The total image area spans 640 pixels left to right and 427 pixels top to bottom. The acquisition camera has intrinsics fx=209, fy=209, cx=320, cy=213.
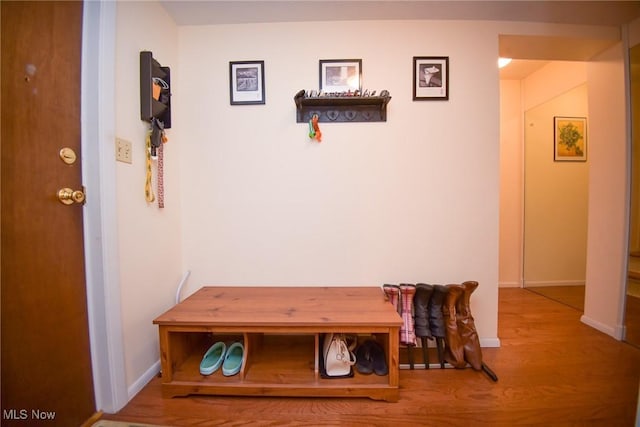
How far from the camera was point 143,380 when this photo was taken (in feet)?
3.74

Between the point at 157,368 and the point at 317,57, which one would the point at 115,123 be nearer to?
the point at 317,57

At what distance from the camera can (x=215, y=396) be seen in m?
1.07

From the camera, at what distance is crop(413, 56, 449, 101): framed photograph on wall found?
1.41 meters

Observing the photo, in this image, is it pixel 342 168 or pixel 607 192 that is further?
pixel 607 192

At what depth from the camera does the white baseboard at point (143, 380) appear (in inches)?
42.0

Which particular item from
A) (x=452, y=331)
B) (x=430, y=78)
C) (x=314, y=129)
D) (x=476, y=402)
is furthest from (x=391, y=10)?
(x=476, y=402)

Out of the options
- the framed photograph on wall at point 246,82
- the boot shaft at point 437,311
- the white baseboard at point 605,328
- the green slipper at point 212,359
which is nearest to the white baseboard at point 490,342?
Answer: the boot shaft at point 437,311

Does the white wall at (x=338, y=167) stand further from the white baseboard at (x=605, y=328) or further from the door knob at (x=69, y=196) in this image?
the white baseboard at (x=605, y=328)

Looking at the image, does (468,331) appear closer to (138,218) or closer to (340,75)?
(340,75)

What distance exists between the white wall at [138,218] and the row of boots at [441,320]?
1396 millimetres

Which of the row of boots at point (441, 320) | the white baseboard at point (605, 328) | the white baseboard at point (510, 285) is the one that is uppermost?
the row of boots at point (441, 320)

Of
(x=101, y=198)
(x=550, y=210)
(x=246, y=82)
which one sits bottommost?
(x=550, y=210)

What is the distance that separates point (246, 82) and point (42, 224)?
1267 millimetres

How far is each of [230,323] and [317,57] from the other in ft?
5.58
